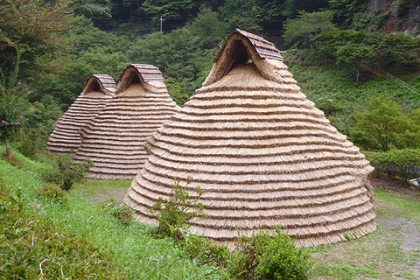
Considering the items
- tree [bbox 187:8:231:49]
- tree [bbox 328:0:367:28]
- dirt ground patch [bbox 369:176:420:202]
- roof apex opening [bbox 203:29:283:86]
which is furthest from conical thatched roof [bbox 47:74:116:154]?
tree [bbox 328:0:367:28]

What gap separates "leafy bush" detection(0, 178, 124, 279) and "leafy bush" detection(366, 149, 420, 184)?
13391 mm

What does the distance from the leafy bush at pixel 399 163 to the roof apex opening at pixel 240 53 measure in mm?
7120

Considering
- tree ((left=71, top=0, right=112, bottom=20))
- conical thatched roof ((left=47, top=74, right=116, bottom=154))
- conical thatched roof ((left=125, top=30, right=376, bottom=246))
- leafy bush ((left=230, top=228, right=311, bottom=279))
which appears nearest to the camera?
leafy bush ((left=230, top=228, right=311, bottom=279))

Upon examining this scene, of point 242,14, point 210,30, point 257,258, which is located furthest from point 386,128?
point 242,14

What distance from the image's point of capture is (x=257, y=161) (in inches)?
335

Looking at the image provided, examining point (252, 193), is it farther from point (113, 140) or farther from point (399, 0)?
point (399, 0)

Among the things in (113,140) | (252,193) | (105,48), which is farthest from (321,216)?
(105,48)

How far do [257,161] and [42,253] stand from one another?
551cm

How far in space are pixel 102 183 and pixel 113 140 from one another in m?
2.00

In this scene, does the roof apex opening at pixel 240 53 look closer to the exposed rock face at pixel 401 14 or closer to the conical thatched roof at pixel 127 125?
the conical thatched roof at pixel 127 125

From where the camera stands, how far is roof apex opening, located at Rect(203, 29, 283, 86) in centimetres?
988

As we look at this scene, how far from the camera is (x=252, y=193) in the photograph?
26.9 ft

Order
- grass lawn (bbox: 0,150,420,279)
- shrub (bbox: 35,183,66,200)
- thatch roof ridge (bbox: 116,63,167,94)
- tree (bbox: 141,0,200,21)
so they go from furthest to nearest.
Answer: tree (bbox: 141,0,200,21) < thatch roof ridge (bbox: 116,63,167,94) < shrub (bbox: 35,183,66,200) < grass lawn (bbox: 0,150,420,279)

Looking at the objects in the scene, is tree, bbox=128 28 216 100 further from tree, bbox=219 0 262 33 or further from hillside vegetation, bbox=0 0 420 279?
tree, bbox=219 0 262 33
